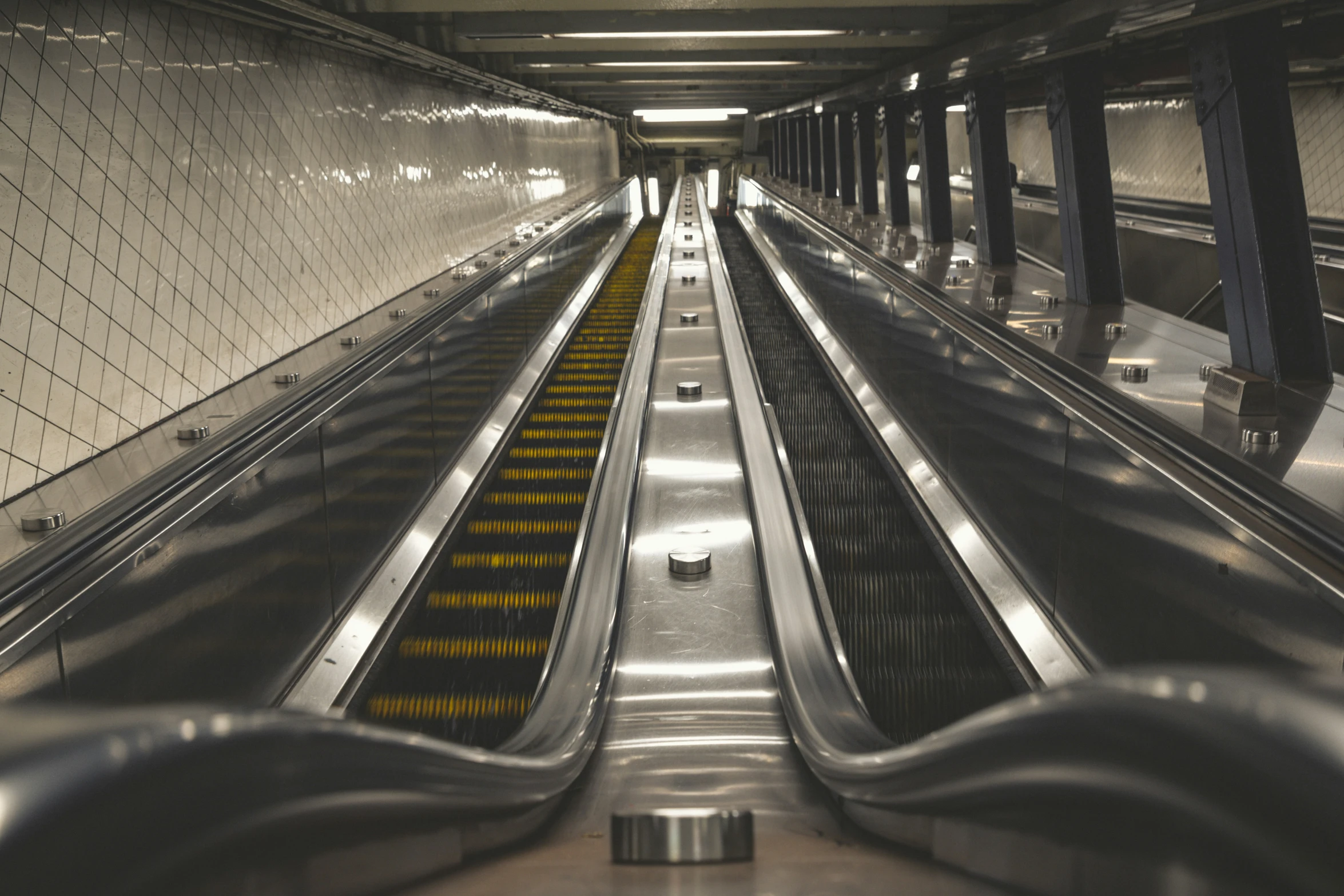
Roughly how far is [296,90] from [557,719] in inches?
163

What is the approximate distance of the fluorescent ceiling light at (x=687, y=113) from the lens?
20516 millimetres

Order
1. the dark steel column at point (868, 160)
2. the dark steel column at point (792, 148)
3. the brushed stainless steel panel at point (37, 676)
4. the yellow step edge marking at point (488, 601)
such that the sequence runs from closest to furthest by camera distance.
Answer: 1. the brushed stainless steel panel at point (37, 676)
2. the yellow step edge marking at point (488, 601)
3. the dark steel column at point (868, 160)
4. the dark steel column at point (792, 148)

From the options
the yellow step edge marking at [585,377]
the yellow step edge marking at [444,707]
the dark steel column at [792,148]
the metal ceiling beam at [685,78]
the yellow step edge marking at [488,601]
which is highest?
the dark steel column at [792,148]

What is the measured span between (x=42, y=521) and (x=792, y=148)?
2376 centimetres

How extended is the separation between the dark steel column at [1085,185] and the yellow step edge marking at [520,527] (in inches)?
122

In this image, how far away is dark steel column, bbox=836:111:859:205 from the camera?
15727mm

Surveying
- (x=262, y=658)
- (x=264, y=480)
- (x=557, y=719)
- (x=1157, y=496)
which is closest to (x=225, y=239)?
(x=264, y=480)

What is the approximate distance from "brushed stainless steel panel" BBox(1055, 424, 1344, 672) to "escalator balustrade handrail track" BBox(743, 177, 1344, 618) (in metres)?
0.05

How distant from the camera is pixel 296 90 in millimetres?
5531

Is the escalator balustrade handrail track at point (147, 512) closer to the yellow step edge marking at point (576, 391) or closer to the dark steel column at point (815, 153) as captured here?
the yellow step edge marking at point (576, 391)

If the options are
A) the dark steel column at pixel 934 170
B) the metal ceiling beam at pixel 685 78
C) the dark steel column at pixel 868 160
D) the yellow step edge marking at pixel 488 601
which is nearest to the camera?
the yellow step edge marking at pixel 488 601

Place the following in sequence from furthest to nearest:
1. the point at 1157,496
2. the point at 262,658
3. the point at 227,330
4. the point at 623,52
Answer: the point at 623,52 < the point at 227,330 < the point at 262,658 < the point at 1157,496

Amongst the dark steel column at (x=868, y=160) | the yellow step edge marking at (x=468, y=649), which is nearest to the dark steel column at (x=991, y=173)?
the yellow step edge marking at (x=468, y=649)

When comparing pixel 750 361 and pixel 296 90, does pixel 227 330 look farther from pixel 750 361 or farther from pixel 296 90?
pixel 750 361
